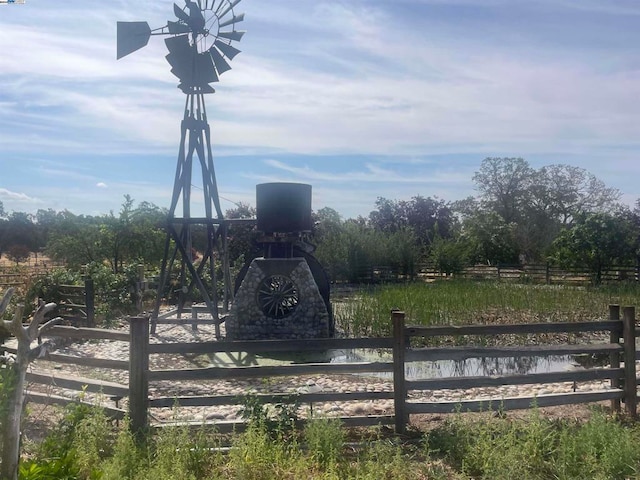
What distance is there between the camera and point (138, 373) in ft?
17.8

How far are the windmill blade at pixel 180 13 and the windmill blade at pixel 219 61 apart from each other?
915 mm

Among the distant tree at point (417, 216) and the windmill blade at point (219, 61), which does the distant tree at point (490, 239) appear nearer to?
the distant tree at point (417, 216)

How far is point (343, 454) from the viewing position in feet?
17.0

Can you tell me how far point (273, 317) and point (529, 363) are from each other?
603 cm

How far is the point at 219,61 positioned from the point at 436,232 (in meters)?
31.4

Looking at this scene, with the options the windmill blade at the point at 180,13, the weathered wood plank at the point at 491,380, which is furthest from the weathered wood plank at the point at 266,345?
the windmill blade at the point at 180,13

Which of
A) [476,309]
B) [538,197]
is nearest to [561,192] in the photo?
Result: [538,197]

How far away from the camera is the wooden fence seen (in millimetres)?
5465

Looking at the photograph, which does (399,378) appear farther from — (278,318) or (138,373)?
(278,318)

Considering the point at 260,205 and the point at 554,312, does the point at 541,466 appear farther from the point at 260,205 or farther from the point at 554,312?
the point at 554,312

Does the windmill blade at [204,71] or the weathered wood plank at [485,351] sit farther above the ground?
the windmill blade at [204,71]

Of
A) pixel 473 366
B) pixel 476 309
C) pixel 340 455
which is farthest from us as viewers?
pixel 476 309

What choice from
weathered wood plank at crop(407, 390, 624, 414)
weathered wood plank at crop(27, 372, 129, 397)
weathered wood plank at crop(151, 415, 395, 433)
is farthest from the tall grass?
weathered wood plank at crop(27, 372, 129, 397)

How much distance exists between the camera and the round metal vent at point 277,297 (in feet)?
45.3
